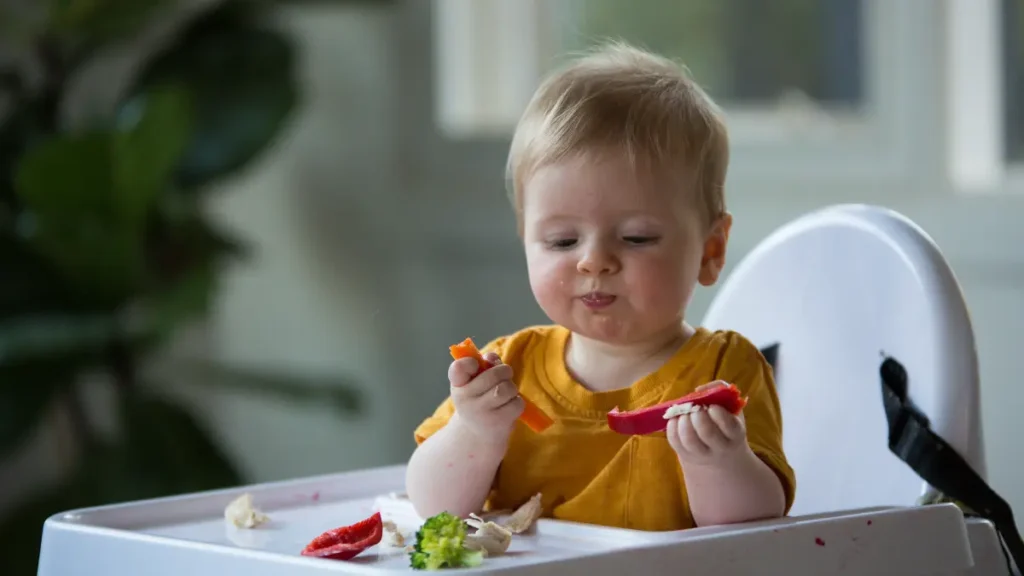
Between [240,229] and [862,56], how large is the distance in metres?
1.13

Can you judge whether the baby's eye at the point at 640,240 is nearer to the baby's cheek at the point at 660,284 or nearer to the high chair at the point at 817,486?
the baby's cheek at the point at 660,284

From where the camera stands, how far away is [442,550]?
74cm

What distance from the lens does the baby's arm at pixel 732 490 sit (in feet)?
2.77

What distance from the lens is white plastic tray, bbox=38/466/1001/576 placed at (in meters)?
0.75

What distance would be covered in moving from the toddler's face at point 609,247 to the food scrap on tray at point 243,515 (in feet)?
0.82

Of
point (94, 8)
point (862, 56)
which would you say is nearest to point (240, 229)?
point (94, 8)

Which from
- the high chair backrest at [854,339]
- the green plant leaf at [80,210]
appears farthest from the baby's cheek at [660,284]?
the green plant leaf at [80,210]

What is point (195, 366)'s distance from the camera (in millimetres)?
2352

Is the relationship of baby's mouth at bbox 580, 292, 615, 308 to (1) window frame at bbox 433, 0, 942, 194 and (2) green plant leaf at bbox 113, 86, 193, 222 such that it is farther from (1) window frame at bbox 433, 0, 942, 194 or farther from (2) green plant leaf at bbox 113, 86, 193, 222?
(2) green plant leaf at bbox 113, 86, 193, 222

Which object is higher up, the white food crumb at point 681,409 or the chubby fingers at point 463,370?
the chubby fingers at point 463,370

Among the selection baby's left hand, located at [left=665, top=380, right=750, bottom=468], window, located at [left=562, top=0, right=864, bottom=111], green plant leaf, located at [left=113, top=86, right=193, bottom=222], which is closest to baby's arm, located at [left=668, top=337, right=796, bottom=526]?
baby's left hand, located at [left=665, top=380, right=750, bottom=468]

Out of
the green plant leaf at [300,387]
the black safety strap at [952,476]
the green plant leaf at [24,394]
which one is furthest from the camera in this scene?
the green plant leaf at [300,387]

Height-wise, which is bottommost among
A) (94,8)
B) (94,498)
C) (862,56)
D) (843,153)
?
(94,498)

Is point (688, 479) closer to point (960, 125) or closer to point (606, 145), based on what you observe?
point (606, 145)
